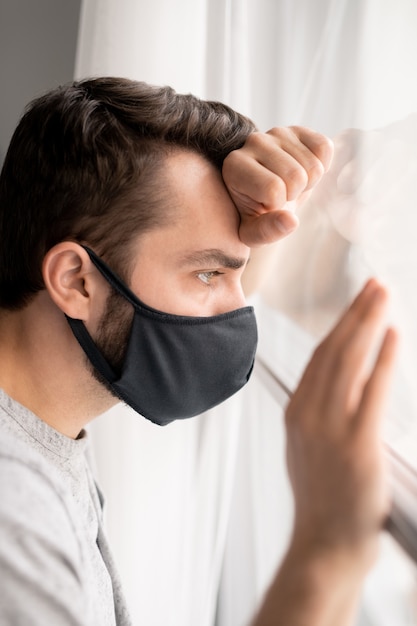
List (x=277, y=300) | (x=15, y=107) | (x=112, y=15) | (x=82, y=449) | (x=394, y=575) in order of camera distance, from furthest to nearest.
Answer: (x=15, y=107), (x=112, y=15), (x=277, y=300), (x=82, y=449), (x=394, y=575)

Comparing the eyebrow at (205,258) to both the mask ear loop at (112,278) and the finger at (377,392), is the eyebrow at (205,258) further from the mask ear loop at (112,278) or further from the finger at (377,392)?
the finger at (377,392)

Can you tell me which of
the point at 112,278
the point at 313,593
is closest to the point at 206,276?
the point at 112,278

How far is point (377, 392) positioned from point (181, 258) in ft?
1.59

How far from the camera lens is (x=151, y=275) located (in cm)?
104

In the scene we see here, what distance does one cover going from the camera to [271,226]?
96 centimetres

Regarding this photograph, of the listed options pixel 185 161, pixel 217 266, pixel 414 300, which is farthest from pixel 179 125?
pixel 414 300

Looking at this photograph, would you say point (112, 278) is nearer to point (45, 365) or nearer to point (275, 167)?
point (45, 365)

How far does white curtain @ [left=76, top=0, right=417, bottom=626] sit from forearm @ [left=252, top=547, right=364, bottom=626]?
0.27m

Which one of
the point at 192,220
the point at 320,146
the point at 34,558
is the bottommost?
the point at 34,558

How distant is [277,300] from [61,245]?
50 centimetres

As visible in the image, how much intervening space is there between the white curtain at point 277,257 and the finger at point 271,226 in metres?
0.12

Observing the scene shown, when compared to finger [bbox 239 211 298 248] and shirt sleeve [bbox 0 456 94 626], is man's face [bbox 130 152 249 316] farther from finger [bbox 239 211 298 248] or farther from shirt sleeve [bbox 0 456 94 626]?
shirt sleeve [bbox 0 456 94 626]

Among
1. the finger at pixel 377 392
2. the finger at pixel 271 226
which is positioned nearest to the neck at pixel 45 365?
the finger at pixel 271 226

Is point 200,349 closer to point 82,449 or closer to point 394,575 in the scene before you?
point 82,449
